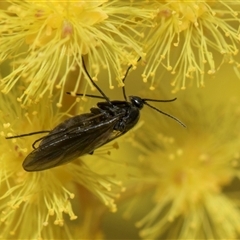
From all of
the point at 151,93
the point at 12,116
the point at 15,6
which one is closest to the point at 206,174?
the point at 151,93

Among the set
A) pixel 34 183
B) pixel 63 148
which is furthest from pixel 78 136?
pixel 34 183

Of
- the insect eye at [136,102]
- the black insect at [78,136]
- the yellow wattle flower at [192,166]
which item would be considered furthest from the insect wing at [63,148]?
the yellow wattle flower at [192,166]

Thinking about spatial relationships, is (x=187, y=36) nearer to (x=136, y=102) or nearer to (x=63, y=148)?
(x=136, y=102)

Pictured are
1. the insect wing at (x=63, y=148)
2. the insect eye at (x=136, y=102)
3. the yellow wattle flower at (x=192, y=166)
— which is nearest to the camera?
the insect wing at (x=63, y=148)

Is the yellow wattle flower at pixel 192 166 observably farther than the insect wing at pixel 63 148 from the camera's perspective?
Yes

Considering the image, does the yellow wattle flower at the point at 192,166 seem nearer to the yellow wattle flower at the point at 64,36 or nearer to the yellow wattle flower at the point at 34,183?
the yellow wattle flower at the point at 34,183

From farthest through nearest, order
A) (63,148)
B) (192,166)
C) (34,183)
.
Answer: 1. (192,166)
2. (34,183)
3. (63,148)

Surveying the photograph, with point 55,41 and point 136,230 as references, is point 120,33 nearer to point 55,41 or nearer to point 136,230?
point 55,41
